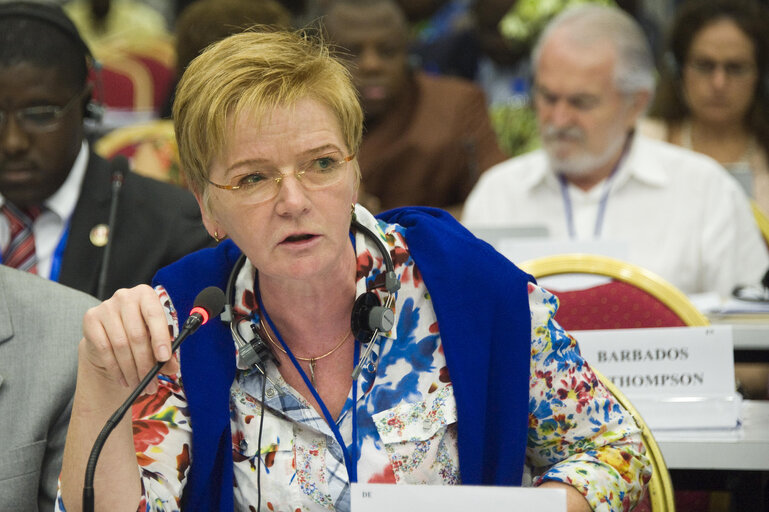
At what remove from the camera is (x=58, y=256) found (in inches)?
101

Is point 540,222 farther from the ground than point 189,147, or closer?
farther from the ground

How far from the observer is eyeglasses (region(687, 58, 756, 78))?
14.0 ft

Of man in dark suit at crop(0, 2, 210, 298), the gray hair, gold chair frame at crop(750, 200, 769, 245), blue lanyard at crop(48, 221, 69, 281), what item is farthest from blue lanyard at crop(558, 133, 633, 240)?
blue lanyard at crop(48, 221, 69, 281)

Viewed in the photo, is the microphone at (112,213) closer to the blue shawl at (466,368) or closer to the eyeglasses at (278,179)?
the blue shawl at (466,368)

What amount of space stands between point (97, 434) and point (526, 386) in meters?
A: 0.66

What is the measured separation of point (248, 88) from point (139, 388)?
510mm

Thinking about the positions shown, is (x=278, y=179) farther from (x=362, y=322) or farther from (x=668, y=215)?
(x=668, y=215)

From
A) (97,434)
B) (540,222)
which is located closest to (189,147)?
(97,434)

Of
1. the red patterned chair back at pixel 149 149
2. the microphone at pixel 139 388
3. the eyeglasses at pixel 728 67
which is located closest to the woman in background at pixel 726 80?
the eyeglasses at pixel 728 67

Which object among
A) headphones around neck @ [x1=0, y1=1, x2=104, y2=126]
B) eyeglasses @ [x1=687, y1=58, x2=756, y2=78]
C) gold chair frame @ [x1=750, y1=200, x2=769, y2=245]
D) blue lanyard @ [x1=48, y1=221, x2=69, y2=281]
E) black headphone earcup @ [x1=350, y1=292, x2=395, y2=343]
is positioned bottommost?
black headphone earcup @ [x1=350, y1=292, x2=395, y2=343]

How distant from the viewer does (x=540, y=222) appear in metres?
3.78

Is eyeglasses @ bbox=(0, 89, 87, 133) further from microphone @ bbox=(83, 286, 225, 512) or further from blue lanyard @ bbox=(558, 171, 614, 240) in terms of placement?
blue lanyard @ bbox=(558, 171, 614, 240)

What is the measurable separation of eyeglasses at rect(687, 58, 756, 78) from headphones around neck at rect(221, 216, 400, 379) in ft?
9.93

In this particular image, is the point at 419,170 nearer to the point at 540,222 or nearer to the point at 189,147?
the point at 540,222
